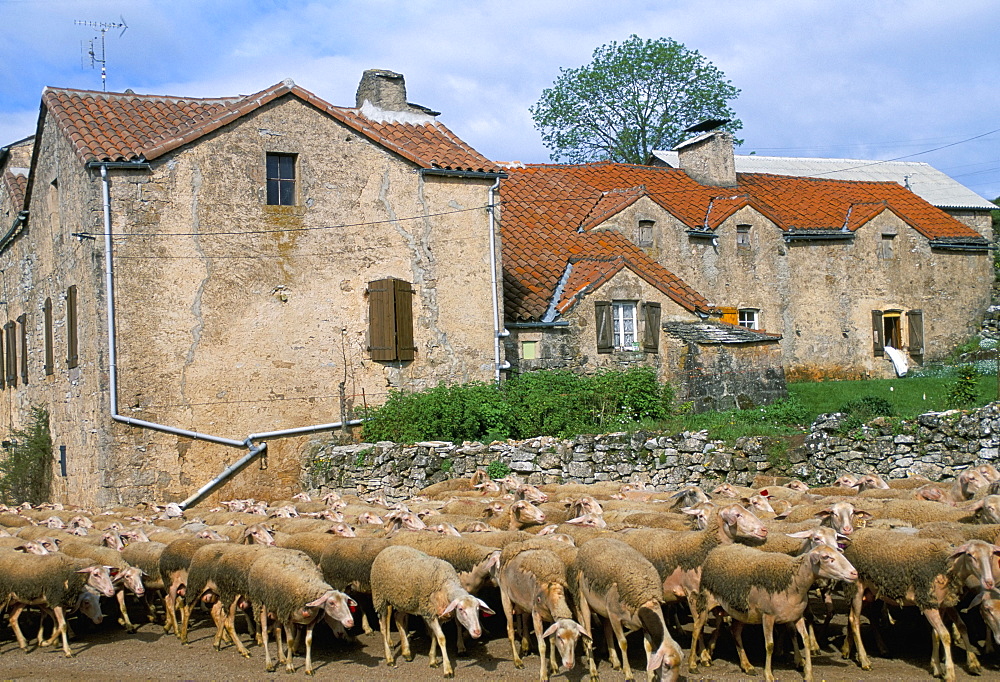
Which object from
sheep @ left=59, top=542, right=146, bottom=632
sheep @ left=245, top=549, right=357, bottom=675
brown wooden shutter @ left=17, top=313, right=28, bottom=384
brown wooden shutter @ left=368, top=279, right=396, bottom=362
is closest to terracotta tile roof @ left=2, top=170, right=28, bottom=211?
brown wooden shutter @ left=17, top=313, right=28, bottom=384

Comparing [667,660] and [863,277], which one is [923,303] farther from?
[667,660]

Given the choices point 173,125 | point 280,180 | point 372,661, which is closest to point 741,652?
point 372,661

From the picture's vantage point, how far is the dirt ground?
8500 millimetres

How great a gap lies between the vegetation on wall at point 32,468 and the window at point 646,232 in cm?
1679

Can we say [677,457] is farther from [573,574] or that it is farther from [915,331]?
[915,331]

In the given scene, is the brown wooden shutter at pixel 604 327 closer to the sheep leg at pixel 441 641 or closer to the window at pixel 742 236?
the window at pixel 742 236

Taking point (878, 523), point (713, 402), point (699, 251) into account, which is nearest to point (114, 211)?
point (713, 402)

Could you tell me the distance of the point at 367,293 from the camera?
20969 mm

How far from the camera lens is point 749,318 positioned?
31.0 m

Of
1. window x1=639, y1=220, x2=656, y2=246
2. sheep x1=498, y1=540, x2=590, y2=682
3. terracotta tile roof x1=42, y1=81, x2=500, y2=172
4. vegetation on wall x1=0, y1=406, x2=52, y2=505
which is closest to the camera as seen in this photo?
sheep x1=498, y1=540, x2=590, y2=682

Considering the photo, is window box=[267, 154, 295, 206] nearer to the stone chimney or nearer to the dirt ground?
the stone chimney

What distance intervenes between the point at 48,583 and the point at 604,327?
Answer: 15.8 m

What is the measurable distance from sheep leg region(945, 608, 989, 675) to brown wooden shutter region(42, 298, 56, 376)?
64.8 feet

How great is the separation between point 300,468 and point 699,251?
15.3 meters
